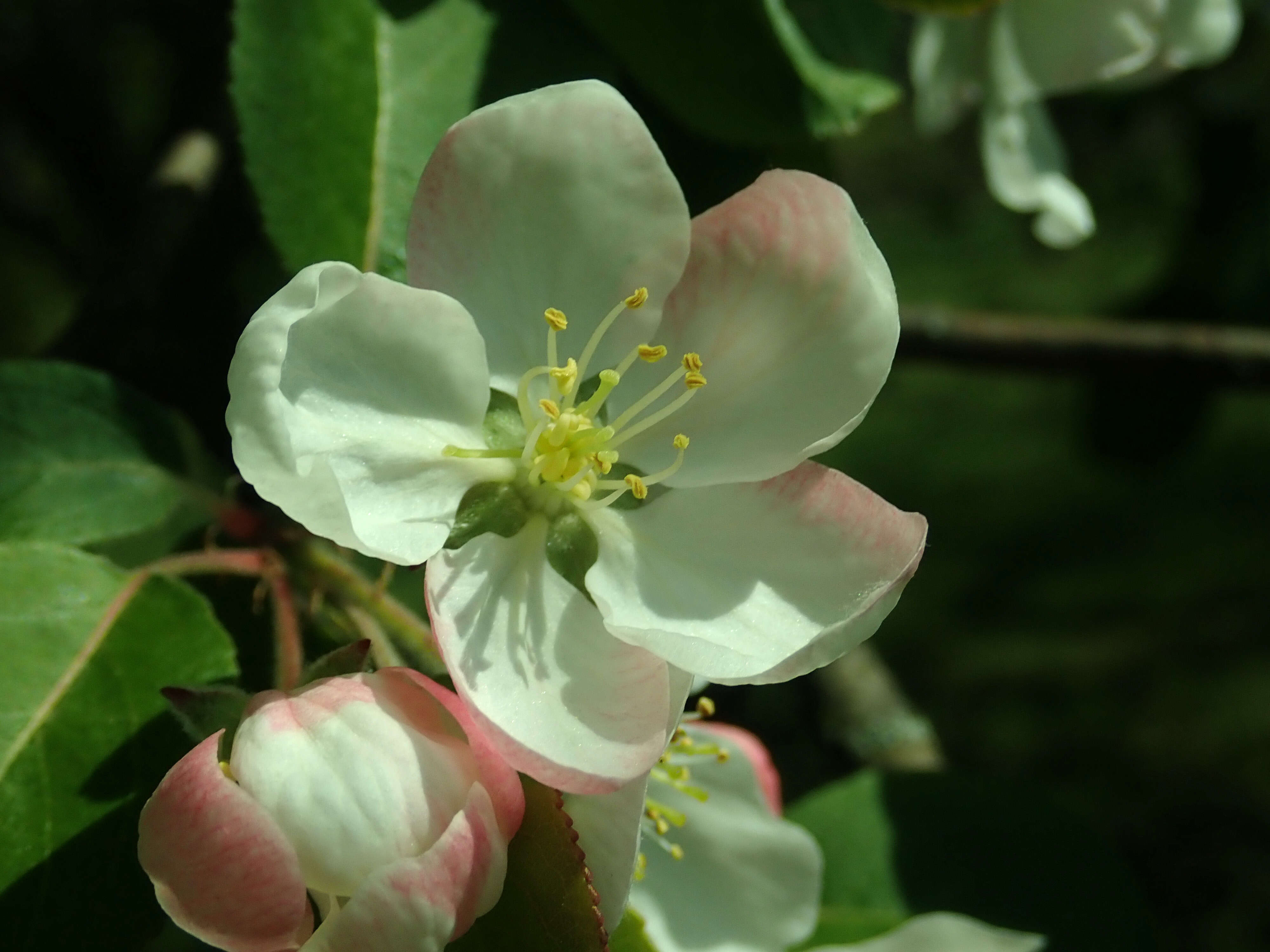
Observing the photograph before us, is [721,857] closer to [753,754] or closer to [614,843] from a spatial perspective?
[753,754]

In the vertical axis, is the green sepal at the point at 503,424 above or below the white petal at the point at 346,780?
below

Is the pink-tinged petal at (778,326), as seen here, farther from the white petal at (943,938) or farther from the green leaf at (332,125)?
the white petal at (943,938)

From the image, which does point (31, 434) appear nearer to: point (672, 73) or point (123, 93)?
point (672, 73)

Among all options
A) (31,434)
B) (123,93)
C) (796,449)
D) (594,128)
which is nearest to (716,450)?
(796,449)

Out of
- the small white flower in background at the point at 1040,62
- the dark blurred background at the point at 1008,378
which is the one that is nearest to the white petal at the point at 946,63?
the small white flower in background at the point at 1040,62

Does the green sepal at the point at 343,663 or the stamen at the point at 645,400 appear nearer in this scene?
the green sepal at the point at 343,663

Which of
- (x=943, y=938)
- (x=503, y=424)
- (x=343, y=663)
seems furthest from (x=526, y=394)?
(x=943, y=938)

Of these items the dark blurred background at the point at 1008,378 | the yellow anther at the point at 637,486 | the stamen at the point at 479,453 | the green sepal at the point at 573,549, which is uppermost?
the stamen at the point at 479,453
